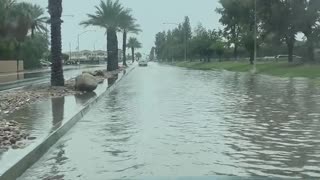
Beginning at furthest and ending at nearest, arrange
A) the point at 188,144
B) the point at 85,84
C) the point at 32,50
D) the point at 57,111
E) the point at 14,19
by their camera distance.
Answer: the point at 32,50, the point at 14,19, the point at 85,84, the point at 57,111, the point at 188,144

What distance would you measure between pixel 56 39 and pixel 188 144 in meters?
17.3

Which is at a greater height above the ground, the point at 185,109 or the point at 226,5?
the point at 226,5

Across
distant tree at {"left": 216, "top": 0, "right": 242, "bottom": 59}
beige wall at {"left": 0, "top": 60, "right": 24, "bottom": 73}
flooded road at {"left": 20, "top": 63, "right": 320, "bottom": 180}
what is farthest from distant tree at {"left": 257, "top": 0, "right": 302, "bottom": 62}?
flooded road at {"left": 20, "top": 63, "right": 320, "bottom": 180}

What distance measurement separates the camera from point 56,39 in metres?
28.0

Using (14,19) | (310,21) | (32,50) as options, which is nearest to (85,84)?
(310,21)

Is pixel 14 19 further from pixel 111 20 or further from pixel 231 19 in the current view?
pixel 231 19

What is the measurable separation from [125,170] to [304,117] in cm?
866

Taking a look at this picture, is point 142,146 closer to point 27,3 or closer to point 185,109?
point 185,109

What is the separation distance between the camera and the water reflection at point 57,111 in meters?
14.4

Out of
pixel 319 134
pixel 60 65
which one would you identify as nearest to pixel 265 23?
pixel 60 65

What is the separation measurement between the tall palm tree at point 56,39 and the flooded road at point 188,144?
8374 millimetres

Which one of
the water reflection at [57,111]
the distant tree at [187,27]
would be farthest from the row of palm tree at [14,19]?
the distant tree at [187,27]

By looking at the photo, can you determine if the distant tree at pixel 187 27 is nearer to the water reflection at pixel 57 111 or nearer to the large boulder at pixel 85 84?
the large boulder at pixel 85 84

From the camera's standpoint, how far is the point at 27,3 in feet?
260
